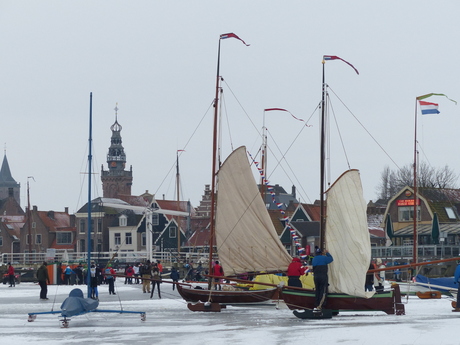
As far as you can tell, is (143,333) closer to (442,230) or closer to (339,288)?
(339,288)

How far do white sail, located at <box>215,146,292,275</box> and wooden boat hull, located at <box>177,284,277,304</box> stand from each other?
136cm

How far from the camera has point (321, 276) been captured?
24438mm

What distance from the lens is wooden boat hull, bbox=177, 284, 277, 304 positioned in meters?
29.7

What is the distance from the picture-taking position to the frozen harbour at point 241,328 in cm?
1875

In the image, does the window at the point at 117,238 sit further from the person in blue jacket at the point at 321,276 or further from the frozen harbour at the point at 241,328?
the person in blue jacket at the point at 321,276

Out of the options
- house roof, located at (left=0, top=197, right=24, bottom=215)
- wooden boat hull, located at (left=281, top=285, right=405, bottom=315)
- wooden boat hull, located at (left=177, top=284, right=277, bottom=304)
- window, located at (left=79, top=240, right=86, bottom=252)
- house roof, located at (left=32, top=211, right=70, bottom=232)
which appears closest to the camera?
wooden boat hull, located at (left=281, top=285, right=405, bottom=315)

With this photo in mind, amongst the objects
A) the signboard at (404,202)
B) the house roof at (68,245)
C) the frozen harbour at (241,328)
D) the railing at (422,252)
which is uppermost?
the signboard at (404,202)

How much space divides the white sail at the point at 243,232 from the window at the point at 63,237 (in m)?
99.5

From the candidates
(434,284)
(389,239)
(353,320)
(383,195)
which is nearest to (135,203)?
(383,195)

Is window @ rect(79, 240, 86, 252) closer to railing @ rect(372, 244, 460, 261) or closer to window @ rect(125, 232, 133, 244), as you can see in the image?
window @ rect(125, 232, 133, 244)

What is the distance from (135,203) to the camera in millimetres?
142125

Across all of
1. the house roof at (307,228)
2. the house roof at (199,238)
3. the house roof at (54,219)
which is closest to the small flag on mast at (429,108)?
the house roof at (307,228)

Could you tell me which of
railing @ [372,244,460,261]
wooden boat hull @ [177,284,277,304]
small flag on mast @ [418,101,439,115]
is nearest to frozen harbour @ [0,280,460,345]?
wooden boat hull @ [177,284,277,304]

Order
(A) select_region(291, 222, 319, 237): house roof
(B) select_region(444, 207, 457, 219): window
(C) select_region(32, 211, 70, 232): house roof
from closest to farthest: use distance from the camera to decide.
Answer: (B) select_region(444, 207, 457, 219): window < (A) select_region(291, 222, 319, 237): house roof < (C) select_region(32, 211, 70, 232): house roof
